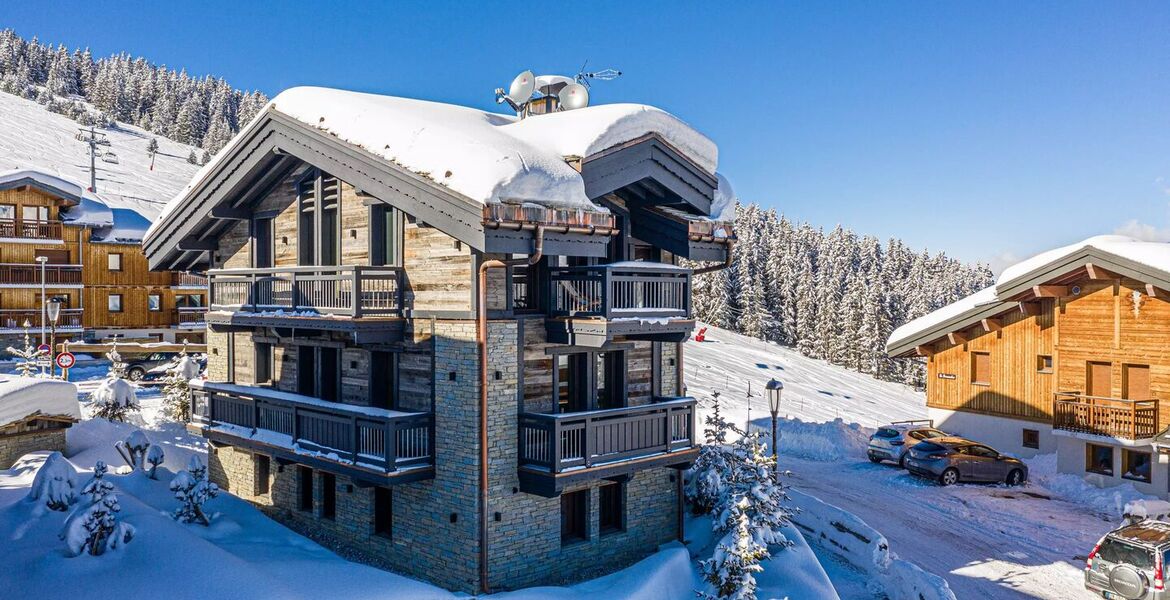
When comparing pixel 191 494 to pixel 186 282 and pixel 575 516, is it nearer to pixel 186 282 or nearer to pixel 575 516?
pixel 575 516

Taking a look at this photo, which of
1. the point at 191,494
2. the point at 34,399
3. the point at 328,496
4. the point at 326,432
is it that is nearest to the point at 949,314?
the point at 328,496

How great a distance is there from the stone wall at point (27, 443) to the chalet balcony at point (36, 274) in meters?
25.7

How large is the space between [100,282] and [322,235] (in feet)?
117

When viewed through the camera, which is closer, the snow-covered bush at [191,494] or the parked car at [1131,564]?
the parked car at [1131,564]

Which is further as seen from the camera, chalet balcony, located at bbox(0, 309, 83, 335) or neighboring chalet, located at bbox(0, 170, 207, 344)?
neighboring chalet, located at bbox(0, 170, 207, 344)

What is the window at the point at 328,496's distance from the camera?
1730 centimetres

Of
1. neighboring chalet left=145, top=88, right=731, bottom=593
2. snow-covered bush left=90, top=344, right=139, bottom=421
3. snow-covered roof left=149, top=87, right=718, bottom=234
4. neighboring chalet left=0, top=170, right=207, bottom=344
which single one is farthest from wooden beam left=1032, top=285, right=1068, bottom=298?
neighboring chalet left=0, top=170, right=207, bottom=344

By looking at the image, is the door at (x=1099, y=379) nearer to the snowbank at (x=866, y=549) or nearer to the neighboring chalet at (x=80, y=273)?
the snowbank at (x=866, y=549)

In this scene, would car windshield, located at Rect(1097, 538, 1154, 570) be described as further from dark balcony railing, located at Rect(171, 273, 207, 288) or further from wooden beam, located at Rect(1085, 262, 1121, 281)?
dark balcony railing, located at Rect(171, 273, 207, 288)

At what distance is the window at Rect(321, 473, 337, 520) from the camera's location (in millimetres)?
17297

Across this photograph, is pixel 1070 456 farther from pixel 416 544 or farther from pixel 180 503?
pixel 180 503

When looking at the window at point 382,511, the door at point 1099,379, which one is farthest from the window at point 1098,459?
the window at point 382,511

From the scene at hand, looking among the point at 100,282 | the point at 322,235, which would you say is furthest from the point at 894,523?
the point at 100,282

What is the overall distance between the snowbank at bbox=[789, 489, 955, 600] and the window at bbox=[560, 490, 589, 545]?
707 centimetres
